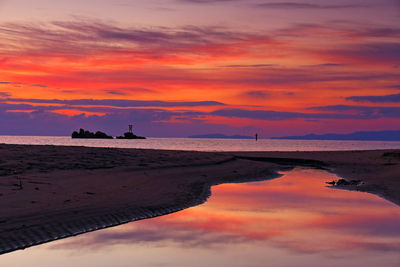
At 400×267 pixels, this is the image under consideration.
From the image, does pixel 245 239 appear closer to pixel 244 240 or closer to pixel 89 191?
pixel 244 240

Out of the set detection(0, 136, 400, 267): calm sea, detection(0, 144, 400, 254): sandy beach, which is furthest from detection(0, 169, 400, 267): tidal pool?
detection(0, 144, 400, 254): sandy beach

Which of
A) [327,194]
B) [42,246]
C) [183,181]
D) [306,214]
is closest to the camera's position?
[42,246]

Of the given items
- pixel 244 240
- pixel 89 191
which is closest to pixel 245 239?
pixel 244 240

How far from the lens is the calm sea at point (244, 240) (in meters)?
11.3

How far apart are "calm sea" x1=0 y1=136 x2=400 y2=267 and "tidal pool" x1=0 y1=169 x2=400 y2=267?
20 millimetres

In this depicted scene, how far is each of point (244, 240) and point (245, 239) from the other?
131 mm

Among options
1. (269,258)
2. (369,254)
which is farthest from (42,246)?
(369,254)

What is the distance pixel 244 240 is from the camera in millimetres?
13414

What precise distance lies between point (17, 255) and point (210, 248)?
447 centimetres

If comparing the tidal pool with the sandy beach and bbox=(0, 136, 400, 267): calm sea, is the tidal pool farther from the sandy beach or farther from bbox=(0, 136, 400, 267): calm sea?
the sandy beach

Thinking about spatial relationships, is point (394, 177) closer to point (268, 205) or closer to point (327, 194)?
point (327, 194)

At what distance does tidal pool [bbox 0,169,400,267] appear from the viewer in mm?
11312

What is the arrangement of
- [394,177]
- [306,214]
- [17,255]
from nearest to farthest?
1. [17,255]
2. [306,214]
3. [394,177]

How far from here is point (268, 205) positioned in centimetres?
2012
